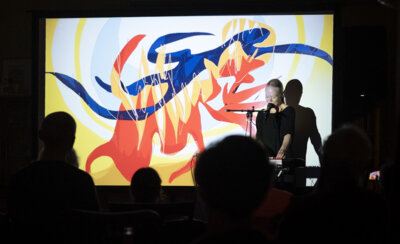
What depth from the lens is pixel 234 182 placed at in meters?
1.06

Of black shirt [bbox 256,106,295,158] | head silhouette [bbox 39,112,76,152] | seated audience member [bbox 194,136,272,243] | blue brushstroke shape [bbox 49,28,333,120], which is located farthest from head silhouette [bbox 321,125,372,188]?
blue brushstroke shape [bbox 49,28,333,120]

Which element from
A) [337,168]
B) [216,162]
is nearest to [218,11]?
[337,168]

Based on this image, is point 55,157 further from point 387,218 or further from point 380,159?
point 380,159

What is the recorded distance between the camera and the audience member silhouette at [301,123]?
4641mm

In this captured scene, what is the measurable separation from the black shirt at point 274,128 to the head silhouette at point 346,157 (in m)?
2.69

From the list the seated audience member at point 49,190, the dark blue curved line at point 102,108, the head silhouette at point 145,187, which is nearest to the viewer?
the seated audience member at point 49,190

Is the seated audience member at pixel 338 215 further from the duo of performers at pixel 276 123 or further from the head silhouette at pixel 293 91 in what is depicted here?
the head silhouette at pixel 293 91

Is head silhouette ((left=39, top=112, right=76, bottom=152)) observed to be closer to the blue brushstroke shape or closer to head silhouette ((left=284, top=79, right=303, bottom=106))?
the blue brushstroke shape

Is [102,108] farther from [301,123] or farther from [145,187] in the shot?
[145,187]

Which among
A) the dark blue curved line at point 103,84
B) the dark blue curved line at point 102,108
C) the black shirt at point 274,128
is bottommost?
the black shirt at point 274,128

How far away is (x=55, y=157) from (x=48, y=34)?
9.85 feet

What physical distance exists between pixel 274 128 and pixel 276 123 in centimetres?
6

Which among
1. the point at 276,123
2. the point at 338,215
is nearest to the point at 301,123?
the point at 276,123

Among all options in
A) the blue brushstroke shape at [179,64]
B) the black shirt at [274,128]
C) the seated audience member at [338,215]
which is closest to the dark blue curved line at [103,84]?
the blue brushstroke shape at [179,64]
